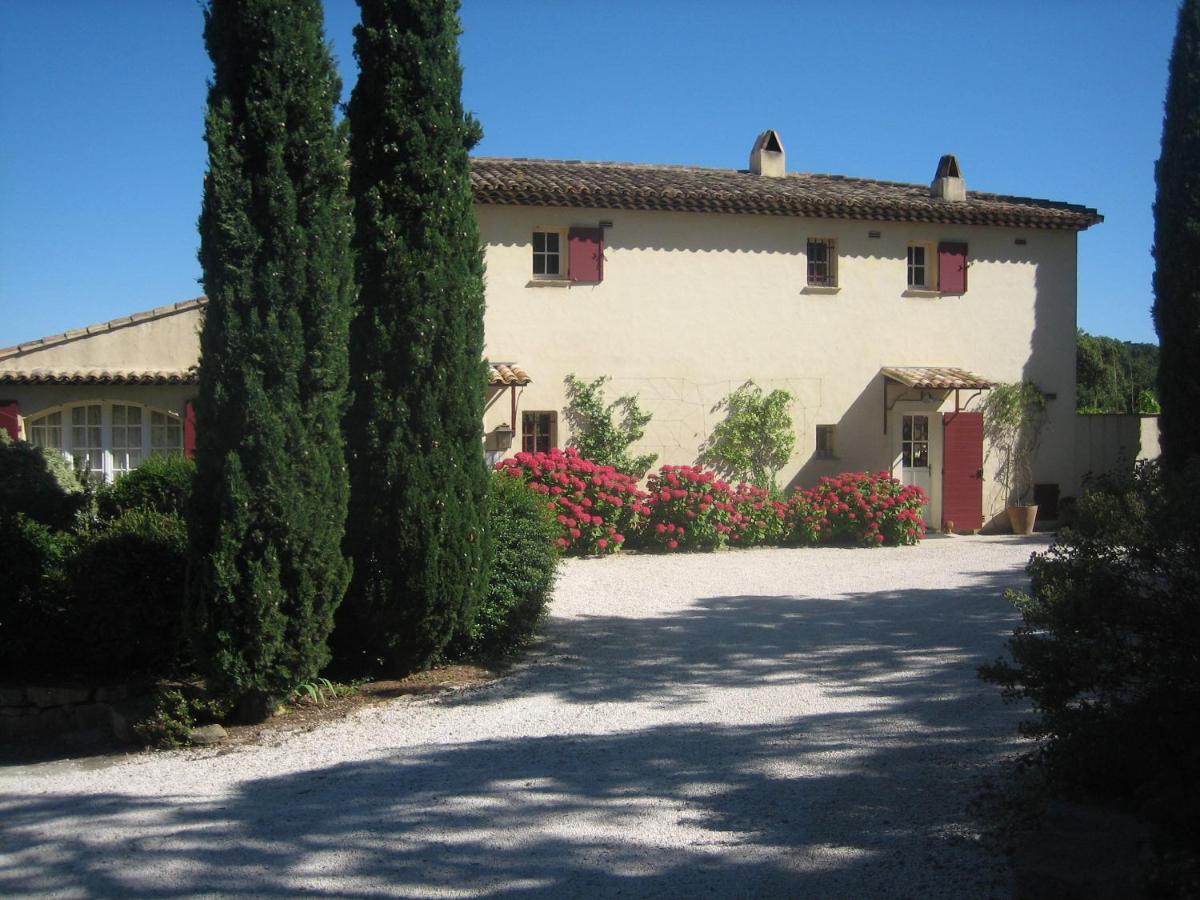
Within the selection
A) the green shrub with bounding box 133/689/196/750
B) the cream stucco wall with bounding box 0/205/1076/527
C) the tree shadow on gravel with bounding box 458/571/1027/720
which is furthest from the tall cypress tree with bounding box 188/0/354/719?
the cream stucco wall with bounding box 0/205/1076/527

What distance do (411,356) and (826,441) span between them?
37.3 feet

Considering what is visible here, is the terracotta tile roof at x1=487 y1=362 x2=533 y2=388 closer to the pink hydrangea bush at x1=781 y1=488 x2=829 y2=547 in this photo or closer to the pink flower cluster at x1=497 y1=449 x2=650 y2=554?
the pink flower cluster at x1=497 y1=449 x2=650 y2=554

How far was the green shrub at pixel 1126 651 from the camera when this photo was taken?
12.8 feet

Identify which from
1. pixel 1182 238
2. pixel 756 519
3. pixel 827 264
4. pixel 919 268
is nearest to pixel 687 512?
pixel 756 519

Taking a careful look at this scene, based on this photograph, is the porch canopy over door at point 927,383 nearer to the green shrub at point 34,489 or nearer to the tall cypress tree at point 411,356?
the tall cypress tree at point 411,356

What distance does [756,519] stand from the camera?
51.7 feet

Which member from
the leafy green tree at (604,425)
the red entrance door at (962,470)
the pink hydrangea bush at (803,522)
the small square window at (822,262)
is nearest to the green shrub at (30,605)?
the leafy green tree at (604,425)

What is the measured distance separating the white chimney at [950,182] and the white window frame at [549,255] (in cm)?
727

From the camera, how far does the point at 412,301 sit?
7793mm

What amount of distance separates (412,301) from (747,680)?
148 inches

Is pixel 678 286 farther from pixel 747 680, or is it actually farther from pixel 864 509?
pixel 747 680

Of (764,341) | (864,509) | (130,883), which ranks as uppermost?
(764,341)

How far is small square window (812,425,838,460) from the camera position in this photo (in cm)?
1772

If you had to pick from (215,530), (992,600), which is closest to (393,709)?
(215,530)
